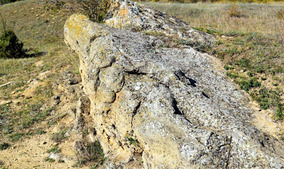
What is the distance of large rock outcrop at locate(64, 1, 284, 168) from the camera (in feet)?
15.6

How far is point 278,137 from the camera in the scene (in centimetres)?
542

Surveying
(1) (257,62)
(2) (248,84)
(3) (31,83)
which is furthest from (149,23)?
(3) (31,83)

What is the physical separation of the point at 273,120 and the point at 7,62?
58.8ft

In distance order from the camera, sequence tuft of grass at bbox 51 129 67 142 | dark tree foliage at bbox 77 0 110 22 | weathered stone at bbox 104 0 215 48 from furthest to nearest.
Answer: dark tree foliage at bbox 77 0 110 22, weathered stone at bbox 104 0 215 48, tuft of grass at bbox 51 129 67 142

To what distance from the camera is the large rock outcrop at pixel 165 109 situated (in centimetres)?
477

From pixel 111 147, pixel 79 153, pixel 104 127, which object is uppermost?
pixel 104 127

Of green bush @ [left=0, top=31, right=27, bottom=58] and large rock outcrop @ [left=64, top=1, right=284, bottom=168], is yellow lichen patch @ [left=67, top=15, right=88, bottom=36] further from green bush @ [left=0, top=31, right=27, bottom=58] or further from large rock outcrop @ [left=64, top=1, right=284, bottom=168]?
Answer: green bush @ [left=0, top=31, right=27, bottom=58]

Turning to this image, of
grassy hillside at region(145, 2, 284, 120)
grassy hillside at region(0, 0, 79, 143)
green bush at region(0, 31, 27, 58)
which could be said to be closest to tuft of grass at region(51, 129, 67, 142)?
grassy hillside at region(0, 0, 79, 143)

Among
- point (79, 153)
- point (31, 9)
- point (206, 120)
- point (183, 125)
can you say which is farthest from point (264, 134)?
point (31, 9)

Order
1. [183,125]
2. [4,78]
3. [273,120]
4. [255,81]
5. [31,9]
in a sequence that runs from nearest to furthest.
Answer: [183,125], [273,120], [255,81], [4,78], [31,9]

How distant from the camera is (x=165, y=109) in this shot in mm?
5418

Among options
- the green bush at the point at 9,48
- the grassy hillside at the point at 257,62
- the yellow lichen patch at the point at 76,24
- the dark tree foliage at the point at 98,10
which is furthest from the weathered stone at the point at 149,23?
the green bush at the point at 9,48

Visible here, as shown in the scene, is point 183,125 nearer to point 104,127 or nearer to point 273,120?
point 273,120

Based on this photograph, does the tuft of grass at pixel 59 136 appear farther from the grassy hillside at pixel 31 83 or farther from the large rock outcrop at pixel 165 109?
the large rock outcrop at pixel 165 109
